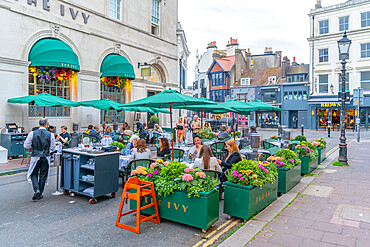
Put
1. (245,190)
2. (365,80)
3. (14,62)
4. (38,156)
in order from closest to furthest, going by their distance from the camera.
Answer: (245,190)
(38,156)
(14,62)
(365,80)

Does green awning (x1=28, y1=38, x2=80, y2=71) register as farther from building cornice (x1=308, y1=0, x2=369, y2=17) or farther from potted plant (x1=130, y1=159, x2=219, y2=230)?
building cornice (x1=308, y1=0, x2=369, y2=17)

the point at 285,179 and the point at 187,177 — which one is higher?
the point at 187,177

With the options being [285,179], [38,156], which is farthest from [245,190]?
[38,156]

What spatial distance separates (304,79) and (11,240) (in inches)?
1656

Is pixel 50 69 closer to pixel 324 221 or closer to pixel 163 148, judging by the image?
pixel 163 148

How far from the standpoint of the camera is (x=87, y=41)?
16.7 meters

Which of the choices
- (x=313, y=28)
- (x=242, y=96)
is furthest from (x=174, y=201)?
(x=242, y=96)

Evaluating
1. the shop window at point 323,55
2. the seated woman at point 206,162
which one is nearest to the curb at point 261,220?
the seated woman at point 206,162

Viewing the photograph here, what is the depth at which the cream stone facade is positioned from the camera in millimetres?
13055

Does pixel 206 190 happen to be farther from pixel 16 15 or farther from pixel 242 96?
pixel 242 96

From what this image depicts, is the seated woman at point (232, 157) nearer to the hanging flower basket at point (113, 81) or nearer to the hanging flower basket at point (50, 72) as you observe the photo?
the hanging flower basket at point (50, 72)

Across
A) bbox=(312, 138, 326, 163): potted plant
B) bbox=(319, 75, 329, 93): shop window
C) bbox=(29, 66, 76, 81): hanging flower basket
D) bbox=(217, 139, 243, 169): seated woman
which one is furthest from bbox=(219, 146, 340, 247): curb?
bbox=(319, 75, 329, 93): shop window

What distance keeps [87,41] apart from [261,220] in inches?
600

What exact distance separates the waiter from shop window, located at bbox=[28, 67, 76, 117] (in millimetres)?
8314
